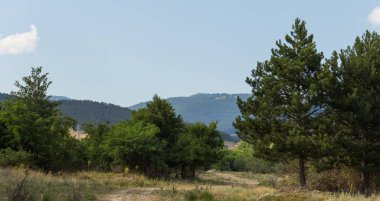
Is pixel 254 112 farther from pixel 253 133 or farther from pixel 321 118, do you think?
pixel 321 118

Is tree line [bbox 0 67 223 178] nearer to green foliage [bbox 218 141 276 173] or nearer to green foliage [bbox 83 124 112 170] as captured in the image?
green foliage [bbox 83 124 112 170]

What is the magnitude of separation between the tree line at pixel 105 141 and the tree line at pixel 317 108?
941cm

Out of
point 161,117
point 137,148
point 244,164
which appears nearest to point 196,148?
point 161,117

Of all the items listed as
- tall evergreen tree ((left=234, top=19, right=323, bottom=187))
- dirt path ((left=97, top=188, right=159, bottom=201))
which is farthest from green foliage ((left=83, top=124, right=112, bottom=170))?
dirt path ((left=97, top=188, right=159, bottom=201))

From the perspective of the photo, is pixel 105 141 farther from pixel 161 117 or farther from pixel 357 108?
pixel 357 108

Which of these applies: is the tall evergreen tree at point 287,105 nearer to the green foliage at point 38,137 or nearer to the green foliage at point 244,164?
the green foliage at point 38,137

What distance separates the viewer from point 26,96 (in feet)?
137

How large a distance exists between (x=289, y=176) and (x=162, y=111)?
41.9 ft

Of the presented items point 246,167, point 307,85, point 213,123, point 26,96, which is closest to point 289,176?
point 307,85

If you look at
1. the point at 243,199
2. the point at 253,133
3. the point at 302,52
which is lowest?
the point at 243,199

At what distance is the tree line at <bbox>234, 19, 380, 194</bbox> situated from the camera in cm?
2594

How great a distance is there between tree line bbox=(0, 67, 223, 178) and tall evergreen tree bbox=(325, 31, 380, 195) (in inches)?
571

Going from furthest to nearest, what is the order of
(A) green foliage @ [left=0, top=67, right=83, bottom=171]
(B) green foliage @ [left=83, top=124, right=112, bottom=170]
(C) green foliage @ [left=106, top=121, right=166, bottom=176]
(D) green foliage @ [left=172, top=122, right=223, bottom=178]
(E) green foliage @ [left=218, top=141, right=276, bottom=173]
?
(E) green foliage @ [left=218, top=141, right=276, bottom=173]
(D) green foliage @ [left=172, top=122, right=223, bottom=178]
(B) green foliage @ [left=83, top=124, right=112, bottom=170]
(C) green foliage @ [left=106, top=121, right=166, bottom=176]
(A) green foliage @ [left=0, top=67, right=83, bottom=171]

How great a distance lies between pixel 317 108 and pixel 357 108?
2682 mm
